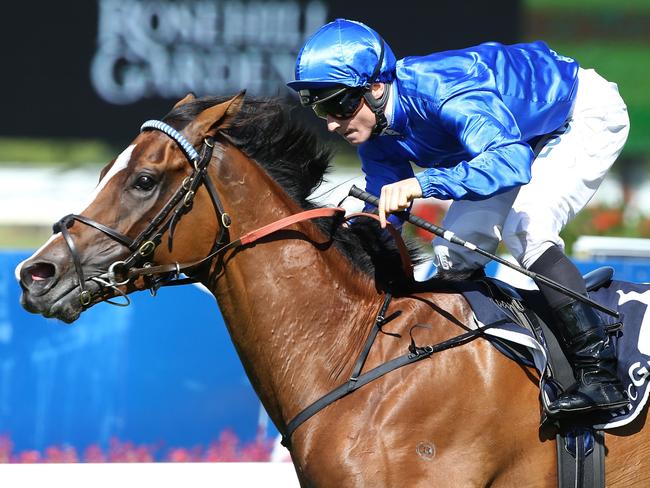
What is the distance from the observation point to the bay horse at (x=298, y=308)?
267 centimetres

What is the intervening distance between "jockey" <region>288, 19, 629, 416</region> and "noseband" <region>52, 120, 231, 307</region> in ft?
1.20

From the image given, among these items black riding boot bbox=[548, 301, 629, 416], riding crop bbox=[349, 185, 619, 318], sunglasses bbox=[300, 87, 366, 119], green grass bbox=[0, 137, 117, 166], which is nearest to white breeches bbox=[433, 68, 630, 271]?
riding crop bbox=[349, 185, 619, 318]

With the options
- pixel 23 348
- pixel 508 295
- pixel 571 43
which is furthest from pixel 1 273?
pixel 571 43

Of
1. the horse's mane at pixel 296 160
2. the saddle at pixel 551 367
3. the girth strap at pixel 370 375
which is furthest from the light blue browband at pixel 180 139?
the saddle at pixel 551 367

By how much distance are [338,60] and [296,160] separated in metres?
0.39

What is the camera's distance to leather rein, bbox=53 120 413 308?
269 centimetres

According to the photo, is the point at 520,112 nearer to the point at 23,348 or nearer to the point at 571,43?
the point at 23,348

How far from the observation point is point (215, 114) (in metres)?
2.82

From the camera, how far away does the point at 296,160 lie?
121 inches

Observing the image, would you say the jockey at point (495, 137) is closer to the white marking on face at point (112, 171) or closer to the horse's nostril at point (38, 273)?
the white marking on face at point (112, 171)

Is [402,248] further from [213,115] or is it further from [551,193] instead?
[213,115]

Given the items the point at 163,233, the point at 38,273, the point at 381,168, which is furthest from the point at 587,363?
the point at 38,273

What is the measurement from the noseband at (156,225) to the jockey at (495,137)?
0.36 metres

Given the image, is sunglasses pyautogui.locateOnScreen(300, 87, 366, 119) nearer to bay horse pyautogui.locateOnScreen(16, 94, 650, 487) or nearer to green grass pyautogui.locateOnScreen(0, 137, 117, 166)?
bay horse pyautogui.locateOnScreen(16, 94, 650, 487)
